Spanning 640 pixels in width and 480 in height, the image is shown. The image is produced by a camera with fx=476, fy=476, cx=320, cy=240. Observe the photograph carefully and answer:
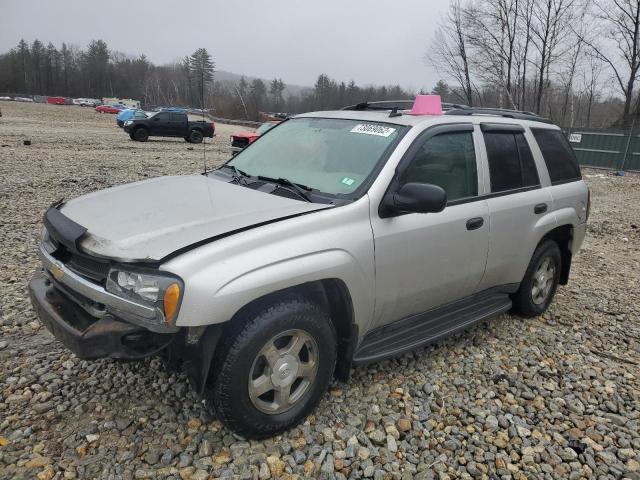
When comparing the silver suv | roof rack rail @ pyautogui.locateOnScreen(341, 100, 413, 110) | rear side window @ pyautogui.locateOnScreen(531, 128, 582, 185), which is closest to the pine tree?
the silver suv

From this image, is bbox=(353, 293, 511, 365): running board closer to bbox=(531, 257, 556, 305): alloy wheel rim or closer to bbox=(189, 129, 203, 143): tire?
bbox=(531, 257, 556, 305): alloy wheel rim

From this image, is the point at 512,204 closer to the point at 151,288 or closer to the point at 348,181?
the point at 348,181

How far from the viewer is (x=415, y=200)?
2752 mm

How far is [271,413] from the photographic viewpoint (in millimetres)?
2631

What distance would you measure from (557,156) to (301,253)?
315 cm

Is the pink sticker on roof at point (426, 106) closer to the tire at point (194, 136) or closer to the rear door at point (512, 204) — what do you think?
the rear door at point (512, 204)

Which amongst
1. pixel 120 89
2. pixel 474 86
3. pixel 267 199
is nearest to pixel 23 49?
pixel 120 89

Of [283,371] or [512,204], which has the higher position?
[512,204]

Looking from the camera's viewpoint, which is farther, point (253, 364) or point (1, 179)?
point (1, 179)

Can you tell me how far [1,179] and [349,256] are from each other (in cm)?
1001

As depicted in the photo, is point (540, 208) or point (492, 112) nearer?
point (540, 208)

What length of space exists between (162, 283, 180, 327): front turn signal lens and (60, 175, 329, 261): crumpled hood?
172mm

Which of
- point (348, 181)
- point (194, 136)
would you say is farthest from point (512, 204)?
point (194, 136)

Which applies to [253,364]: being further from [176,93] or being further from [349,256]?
[176,93]
